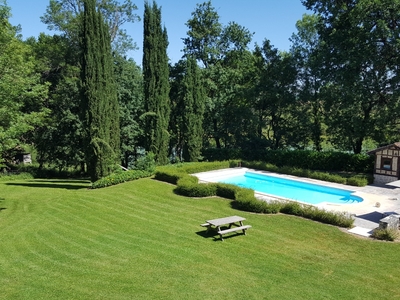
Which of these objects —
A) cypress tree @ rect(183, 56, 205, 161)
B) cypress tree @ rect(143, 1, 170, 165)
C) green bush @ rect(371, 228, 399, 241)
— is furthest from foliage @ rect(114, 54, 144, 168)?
green bush @ rect(371, 228, 399, 241)

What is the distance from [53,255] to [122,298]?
3.33 meters

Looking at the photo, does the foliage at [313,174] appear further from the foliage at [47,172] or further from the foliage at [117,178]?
the foliage at [47,172]

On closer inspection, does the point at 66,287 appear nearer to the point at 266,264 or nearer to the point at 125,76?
the point at 266,264

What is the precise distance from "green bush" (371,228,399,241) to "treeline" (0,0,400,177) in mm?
13880

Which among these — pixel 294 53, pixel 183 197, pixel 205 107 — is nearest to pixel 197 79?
pixel 205 107

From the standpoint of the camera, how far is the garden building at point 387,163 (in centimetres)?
2073

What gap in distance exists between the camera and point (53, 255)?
884 centimetres

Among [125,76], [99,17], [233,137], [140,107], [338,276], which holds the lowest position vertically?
[338,276]

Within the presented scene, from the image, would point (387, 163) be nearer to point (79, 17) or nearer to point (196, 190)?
point (196, 190)

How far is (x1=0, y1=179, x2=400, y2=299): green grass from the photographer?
7.23m

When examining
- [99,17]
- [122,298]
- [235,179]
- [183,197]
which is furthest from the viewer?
Result: [235,179]

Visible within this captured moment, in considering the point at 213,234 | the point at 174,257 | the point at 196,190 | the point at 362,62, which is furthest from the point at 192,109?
the point at 174,257

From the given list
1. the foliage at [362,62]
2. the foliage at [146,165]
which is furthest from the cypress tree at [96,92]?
the foliage at [362,62]

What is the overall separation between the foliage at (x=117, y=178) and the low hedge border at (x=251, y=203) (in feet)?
8.19
